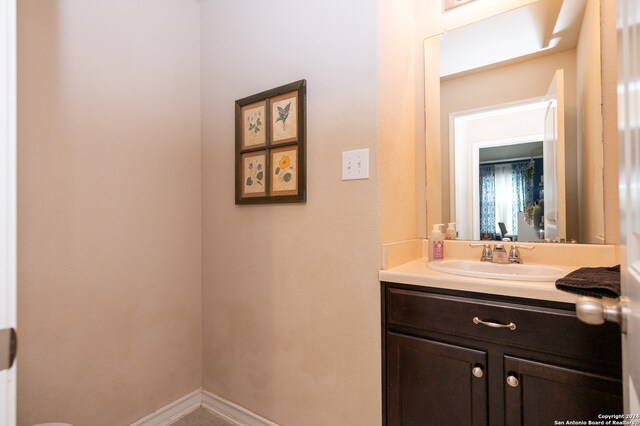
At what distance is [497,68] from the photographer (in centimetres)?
163

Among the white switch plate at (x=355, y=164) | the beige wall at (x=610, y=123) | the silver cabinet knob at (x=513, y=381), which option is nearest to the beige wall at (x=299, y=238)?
the white switch plate at (x=355, y=164)

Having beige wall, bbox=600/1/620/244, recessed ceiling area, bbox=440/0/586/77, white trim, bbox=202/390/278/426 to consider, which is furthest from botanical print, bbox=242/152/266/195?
beige wall, bbox=600/1/620/244

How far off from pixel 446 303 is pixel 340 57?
3.78 ft

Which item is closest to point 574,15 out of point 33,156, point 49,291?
point 33,156

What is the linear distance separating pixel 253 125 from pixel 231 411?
65.3 inches

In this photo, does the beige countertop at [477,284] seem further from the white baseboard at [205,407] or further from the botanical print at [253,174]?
the white baseboard at [205,407]

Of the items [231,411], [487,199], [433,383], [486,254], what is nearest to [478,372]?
[433,383]

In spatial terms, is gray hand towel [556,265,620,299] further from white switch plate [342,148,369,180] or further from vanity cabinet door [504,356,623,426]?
white switch plate [342,148,369,180]

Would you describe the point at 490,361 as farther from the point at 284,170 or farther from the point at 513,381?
the point at 284,170

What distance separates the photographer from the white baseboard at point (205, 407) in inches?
69.4

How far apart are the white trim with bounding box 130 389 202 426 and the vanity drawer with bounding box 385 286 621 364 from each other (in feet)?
4.67

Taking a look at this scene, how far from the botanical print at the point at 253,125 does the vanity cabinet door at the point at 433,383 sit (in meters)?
1.20

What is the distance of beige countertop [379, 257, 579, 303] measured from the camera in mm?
1017

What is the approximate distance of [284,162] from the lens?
1658 millimetres
